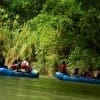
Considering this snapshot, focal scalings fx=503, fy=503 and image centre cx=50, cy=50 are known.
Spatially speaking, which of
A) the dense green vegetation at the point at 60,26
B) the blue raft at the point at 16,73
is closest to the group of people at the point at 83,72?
the dense green vegetation at the point at 60,26

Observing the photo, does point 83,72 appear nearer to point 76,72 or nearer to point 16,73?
point 76,72

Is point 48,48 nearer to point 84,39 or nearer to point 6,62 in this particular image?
point 84,39

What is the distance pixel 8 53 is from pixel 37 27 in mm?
9762

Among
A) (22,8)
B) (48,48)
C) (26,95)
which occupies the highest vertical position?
(22,8)

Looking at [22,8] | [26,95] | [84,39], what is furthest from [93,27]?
[26,95]

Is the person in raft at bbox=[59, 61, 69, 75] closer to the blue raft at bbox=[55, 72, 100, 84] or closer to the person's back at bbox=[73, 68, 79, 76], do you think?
the person's back at bbox=[73, 68, 79, 76]

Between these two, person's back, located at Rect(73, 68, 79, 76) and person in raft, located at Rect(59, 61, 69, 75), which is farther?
person in raft, located at Rect(59, 61, 69, 75)

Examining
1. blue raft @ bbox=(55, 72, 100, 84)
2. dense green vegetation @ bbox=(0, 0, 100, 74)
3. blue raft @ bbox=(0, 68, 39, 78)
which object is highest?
dense green vegetation @ bbox=(0, 0, 100, 74)

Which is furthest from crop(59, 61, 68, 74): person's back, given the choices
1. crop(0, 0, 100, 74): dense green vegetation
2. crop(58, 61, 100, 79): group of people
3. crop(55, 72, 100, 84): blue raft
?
crop(55, 72, 100, 84): blue raft

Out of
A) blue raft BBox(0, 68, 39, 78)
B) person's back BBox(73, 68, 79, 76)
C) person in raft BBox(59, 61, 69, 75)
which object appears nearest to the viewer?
blue raft BBox(0, 68, 39, 78)

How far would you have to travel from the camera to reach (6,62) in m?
35.6

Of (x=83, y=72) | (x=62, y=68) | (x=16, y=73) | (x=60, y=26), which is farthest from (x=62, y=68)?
(x=60, y=26)

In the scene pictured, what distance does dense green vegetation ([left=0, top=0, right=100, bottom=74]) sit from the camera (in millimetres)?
25656

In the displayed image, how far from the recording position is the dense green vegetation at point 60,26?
1010 inches
